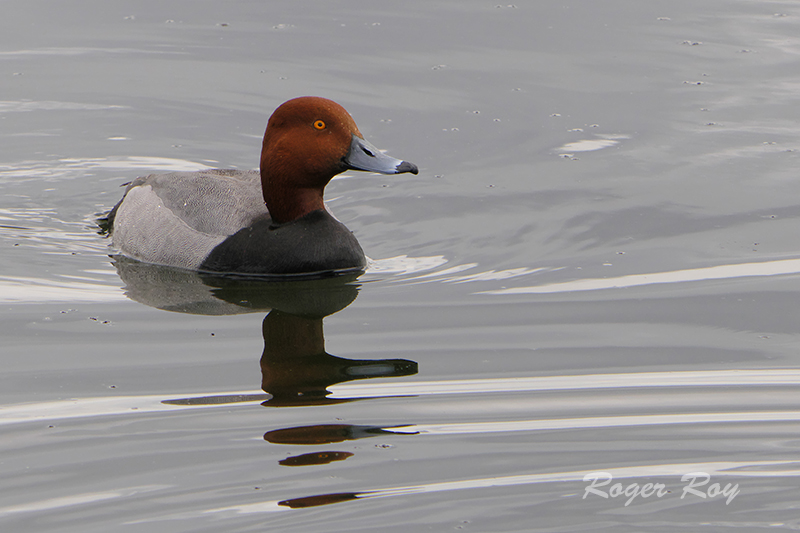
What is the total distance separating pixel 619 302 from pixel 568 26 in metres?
6.11

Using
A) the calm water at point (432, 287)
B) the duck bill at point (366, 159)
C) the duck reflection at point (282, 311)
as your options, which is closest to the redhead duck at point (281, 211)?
the duck bill at point (366, 159)

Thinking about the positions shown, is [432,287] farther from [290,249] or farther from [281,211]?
[281,211]

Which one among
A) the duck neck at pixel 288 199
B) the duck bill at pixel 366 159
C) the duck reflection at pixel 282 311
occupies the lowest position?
the duck reflection at pixel 282 311

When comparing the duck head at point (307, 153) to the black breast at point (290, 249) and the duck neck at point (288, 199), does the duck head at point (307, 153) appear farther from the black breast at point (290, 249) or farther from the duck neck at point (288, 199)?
the black breast at point (290, 249)

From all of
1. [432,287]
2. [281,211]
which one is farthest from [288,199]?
[432,287]

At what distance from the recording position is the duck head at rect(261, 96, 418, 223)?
7.42 m

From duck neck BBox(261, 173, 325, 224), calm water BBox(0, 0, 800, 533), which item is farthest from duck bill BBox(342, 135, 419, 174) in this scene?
calm water BBox(0, 0, 800, 533)

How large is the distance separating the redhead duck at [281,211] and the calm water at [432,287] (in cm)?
25

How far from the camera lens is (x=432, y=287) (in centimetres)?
709

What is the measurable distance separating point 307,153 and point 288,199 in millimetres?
352

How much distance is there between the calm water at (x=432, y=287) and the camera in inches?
179

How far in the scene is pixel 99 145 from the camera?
10461 millimetres

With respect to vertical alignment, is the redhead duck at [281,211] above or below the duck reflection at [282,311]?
above

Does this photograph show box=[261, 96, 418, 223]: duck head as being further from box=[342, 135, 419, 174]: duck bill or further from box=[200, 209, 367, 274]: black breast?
box=[200, 209, 367, 274]: black breast
